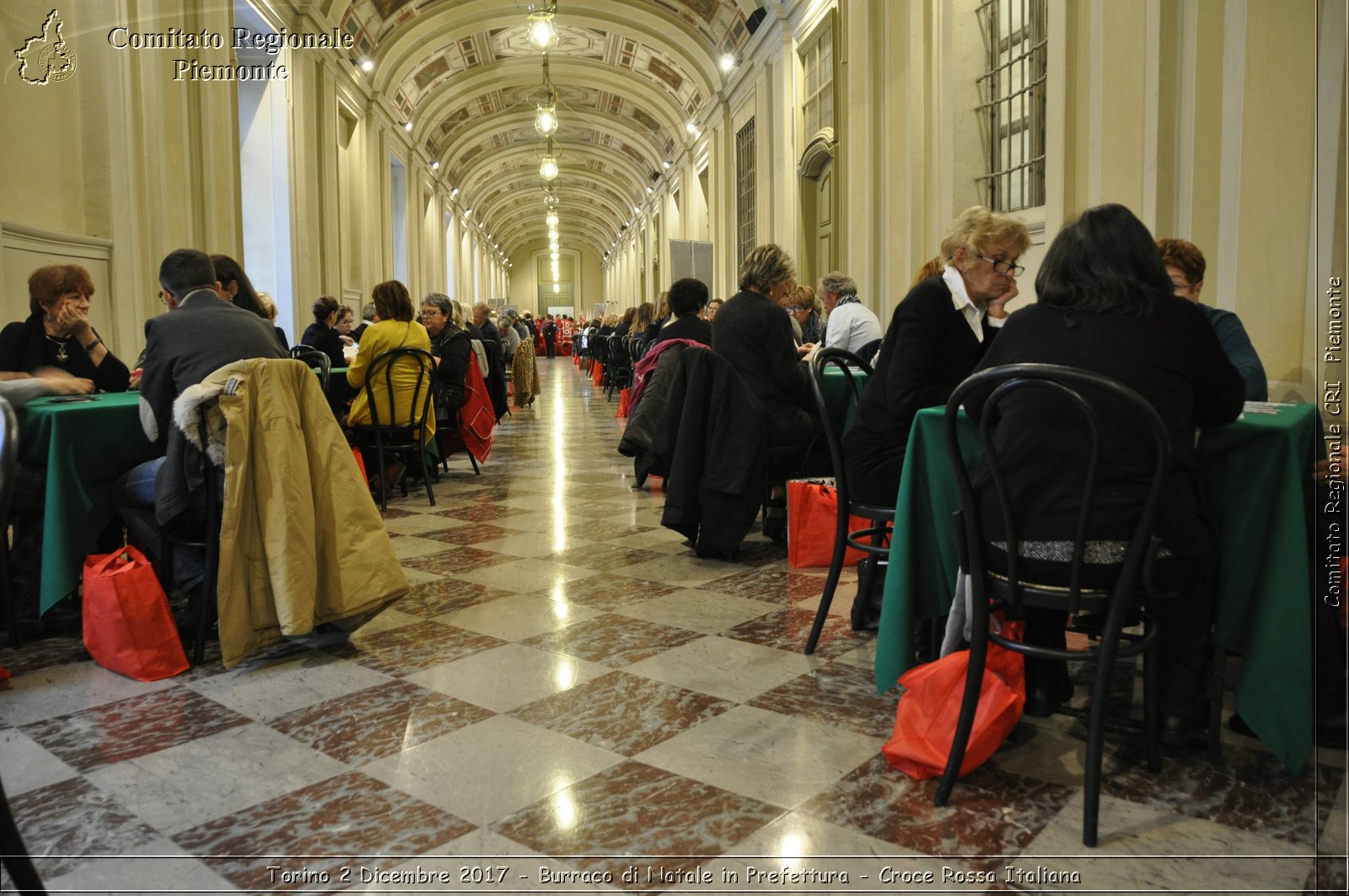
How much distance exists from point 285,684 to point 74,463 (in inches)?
38.6

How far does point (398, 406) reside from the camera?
5094 millimetres

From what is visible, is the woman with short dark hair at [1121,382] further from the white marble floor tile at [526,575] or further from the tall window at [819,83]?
the tall window at [819,83]

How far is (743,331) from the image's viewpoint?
3869 mm

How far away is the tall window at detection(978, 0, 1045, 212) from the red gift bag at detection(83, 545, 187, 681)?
4.95 metres

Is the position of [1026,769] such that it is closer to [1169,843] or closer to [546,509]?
[1169,843]

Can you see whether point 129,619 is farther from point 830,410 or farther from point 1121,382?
point 1121,382

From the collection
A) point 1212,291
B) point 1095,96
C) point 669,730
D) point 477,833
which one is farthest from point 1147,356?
point 1095,96

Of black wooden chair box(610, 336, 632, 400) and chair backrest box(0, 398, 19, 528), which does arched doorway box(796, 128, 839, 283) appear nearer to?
black wooden chair box(610, 336, 632, 400)

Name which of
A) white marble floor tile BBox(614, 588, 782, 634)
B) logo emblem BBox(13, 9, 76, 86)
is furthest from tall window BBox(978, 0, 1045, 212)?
logo emblem BBox(13, 9, 76, 86)

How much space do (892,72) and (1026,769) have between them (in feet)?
19.9

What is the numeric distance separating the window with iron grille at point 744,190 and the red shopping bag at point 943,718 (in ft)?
36.9

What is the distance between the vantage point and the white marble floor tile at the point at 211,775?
1.83 metres

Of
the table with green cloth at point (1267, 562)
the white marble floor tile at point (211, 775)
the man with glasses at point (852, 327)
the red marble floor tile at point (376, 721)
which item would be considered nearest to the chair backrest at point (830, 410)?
the table with green cloth at point (1267, 562)

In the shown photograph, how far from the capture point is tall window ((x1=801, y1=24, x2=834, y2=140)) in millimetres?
9025
